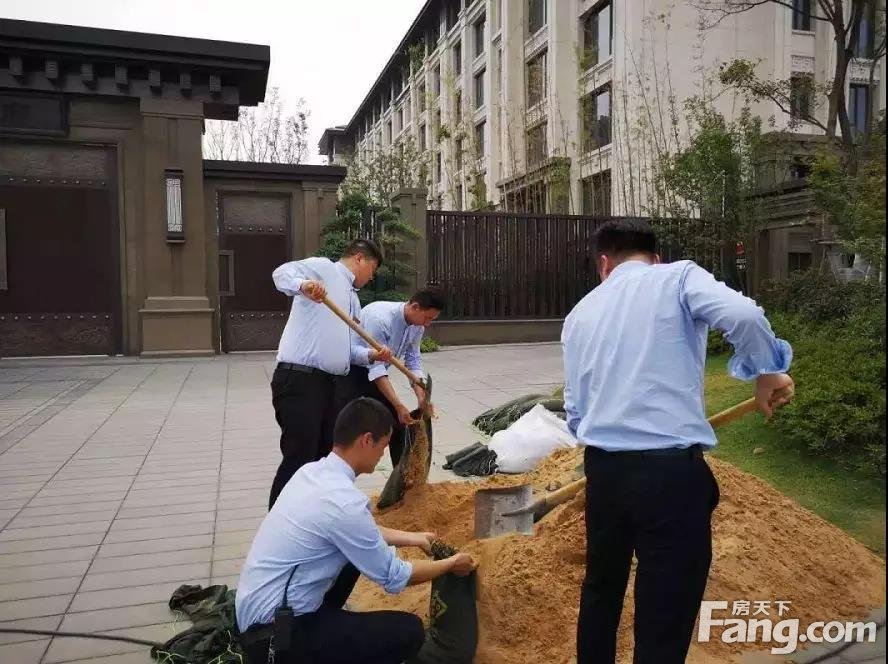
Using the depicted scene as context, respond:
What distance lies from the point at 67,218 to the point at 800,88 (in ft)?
40.0

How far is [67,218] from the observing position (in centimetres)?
1238

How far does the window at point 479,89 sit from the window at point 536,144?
22.6 ft

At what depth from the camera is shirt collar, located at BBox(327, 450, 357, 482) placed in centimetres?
245

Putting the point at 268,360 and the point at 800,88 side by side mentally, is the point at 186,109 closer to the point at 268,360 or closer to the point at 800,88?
the point at 268,360

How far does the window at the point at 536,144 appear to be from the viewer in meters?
22.2

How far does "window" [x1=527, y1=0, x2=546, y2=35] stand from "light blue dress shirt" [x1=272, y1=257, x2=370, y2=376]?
22476 millimetres

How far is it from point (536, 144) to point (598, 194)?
3261 millimetres

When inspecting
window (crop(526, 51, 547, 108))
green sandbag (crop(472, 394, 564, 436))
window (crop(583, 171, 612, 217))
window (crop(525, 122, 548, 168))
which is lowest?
green sandbag (crop(472, 394, 564, 436))

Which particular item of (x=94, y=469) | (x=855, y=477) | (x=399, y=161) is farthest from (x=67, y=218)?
(x=855, y=477)

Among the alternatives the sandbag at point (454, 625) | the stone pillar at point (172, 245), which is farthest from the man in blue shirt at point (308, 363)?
the stone pillar at point (172, 245)

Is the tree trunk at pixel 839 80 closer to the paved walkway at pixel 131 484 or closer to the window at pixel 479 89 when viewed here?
the paved walkway at pixel 131 484

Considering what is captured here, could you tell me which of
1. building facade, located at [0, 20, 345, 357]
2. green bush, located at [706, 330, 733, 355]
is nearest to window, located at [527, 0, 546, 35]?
building facade, located at [0, 20, 345, 357]

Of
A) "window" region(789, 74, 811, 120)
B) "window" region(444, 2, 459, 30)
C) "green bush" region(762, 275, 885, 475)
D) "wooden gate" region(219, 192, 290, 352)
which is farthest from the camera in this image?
"window" region(444, 2, 459, 30)

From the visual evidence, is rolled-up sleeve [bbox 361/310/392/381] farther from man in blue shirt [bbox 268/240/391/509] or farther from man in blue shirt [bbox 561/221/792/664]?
man in blue shirt [bbox 561/221/792/664]
